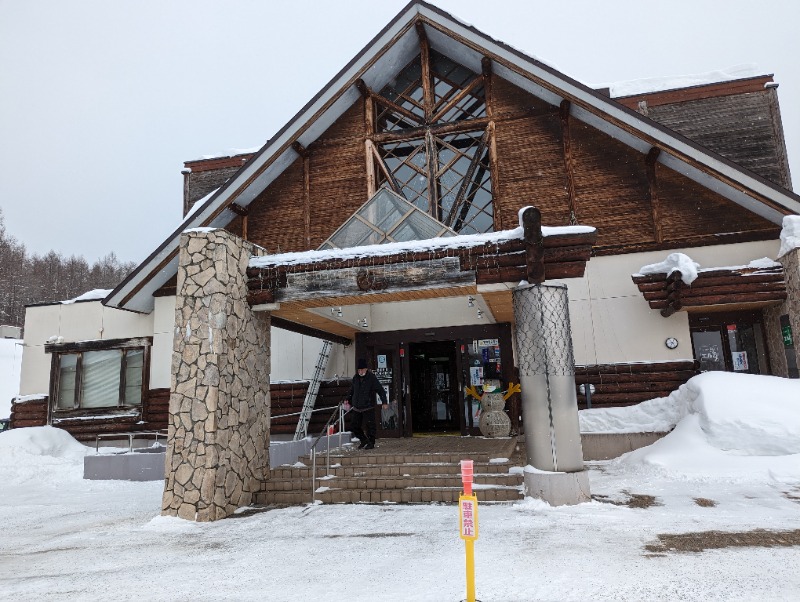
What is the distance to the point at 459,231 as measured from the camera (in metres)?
13.0

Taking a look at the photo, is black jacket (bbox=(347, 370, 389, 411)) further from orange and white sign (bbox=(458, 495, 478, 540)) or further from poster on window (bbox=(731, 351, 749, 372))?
poster on window (bbox=(731, 351, 749, 372))

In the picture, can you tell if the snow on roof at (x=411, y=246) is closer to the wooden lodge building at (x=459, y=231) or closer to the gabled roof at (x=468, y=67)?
the wooden lodge building at (x=459, y=231)

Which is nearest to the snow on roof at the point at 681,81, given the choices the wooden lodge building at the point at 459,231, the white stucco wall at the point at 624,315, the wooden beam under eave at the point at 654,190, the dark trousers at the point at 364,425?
the wooden lodge building at the point at 459,231

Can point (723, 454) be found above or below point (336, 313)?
below

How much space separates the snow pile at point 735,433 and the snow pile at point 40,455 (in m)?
11.8

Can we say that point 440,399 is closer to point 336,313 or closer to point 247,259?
point 336,313

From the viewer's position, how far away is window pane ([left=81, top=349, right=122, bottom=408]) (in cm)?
1486

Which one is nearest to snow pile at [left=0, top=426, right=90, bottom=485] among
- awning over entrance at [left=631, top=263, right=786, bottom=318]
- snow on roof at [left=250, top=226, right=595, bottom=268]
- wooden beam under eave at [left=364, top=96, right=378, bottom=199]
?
snow on roof at [left=250, top=226, right=595, bottom=268]

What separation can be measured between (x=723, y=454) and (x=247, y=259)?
7.94 m

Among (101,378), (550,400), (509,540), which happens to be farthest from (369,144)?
(509,540)

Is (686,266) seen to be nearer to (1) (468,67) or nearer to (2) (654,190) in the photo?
(2) (654,190)

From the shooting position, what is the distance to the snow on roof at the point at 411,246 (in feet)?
→ 24.9

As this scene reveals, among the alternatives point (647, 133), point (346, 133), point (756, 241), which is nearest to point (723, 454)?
point (756, 241)

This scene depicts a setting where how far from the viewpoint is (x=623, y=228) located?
39.7ft
